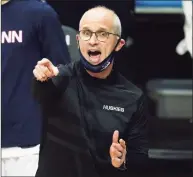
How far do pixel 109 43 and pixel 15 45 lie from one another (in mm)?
385

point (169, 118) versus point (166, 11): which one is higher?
point (166, 11)

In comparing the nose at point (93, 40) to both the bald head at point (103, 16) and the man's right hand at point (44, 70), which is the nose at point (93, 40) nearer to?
the bald head at point (103, 16)

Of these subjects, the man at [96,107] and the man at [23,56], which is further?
the man at [23,56]

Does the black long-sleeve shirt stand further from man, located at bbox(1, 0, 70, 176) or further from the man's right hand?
man, located at bbox(1, 0, 70, 176)

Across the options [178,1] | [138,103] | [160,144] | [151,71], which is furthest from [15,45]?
[151,71]

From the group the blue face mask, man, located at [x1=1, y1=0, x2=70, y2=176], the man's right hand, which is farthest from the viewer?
man, located at [x1=1, y1=0, x2=70, y2=176]

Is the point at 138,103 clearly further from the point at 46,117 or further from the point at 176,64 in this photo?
the point at 176,64

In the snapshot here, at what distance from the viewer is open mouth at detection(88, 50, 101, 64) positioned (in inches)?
63.3

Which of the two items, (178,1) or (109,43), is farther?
(178,1)

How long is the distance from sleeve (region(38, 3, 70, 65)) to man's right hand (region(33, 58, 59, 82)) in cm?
38

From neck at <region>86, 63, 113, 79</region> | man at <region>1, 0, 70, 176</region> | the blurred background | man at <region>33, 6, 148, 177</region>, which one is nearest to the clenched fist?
man at <region>33, 6, 148, 177</region>

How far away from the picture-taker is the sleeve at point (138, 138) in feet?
5.31

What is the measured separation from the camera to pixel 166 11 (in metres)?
3.14

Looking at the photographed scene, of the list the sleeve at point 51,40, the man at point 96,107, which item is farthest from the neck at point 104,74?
the sleeve at point 51,40
